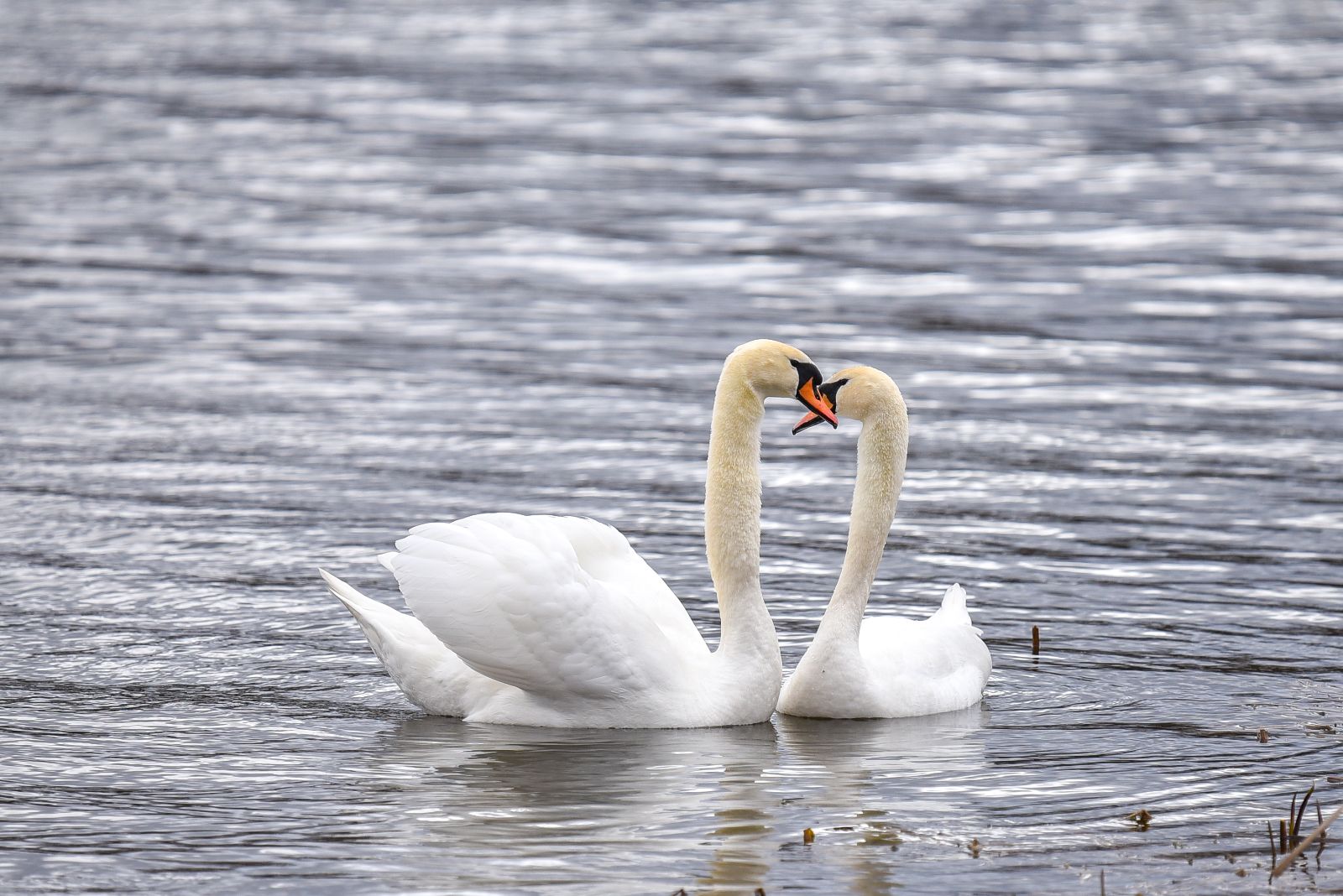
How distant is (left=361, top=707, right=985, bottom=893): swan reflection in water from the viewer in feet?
24.6

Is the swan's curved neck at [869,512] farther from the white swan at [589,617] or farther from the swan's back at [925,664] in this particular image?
the white swan at [589,617]

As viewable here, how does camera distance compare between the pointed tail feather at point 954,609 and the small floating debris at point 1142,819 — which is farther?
the pointed tail feather at point 954,609

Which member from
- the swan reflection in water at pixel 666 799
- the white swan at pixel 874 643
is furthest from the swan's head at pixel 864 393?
the swan reflection in water at pixel 666 799

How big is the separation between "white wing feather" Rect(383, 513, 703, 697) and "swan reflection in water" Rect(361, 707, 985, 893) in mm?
306

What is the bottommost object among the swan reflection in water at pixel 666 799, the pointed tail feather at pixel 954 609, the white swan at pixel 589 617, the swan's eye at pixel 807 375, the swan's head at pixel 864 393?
the swan reflection in water at pixel 666 799

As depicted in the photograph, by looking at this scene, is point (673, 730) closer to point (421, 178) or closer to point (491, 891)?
point (491, 891)

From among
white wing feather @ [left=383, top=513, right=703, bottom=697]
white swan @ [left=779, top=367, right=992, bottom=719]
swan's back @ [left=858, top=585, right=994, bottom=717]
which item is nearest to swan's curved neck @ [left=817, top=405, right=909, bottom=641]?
white swan @ [left=779, top=367, right=992, bottom=719]

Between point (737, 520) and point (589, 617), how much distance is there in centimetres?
92

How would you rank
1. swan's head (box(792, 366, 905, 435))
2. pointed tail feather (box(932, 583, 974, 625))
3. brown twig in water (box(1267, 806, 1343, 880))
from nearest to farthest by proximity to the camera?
brown twig in water (box(1267, 806, 1343, 880)), swan's head (box(792, 366, 905, 435)), pointed tail feather (box(932, 583, 974, 625))

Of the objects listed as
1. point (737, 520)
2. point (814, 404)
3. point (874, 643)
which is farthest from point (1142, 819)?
point (737, 520)

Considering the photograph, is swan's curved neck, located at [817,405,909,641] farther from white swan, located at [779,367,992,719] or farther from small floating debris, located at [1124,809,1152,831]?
small floating debris, located at [1124,809,1152,831]

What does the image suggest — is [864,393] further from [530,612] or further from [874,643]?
[530,612]

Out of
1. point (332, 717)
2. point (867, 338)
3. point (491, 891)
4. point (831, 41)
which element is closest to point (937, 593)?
point (332, 717)

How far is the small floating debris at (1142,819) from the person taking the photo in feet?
26.0
